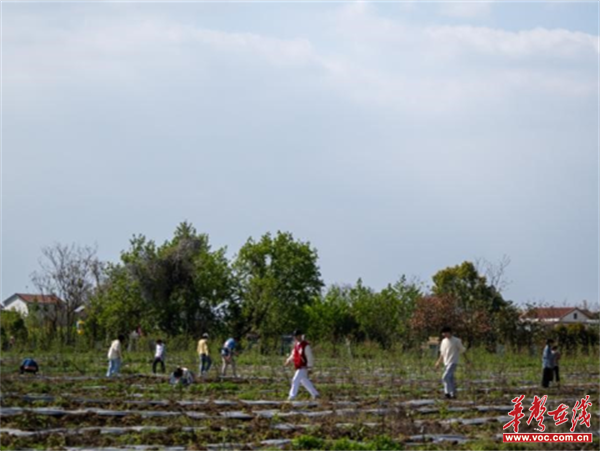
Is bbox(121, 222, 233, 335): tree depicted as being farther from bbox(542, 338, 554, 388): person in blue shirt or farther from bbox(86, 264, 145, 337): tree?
bbox(542, 338, 554, 388): person in blue shirt

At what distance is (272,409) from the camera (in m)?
16.9

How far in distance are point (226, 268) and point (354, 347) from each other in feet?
58.0

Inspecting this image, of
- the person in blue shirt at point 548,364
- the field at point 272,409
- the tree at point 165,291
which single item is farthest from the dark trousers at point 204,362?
the tree at point 165,291

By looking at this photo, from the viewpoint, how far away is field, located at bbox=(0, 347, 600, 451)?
12469 millimetres

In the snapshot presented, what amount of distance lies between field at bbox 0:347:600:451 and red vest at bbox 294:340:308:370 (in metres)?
0.65

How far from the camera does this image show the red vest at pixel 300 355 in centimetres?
1845

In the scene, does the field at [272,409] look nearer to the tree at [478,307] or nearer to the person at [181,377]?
the person at [181,377]

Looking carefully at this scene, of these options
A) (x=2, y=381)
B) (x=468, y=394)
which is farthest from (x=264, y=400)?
(x=2, y=381)

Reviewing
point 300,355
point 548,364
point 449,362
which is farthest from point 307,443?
point 548,364

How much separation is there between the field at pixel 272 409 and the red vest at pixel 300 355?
654mm

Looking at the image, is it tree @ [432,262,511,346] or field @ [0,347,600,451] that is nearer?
field @ [0,347,600,451]

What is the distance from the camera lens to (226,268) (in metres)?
52.4

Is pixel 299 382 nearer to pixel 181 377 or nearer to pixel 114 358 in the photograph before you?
pixel 181 377

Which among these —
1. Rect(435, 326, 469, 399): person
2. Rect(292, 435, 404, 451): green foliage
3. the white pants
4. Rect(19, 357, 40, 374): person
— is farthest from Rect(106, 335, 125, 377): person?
Rect(292, 435, 404, 451): green foliage
